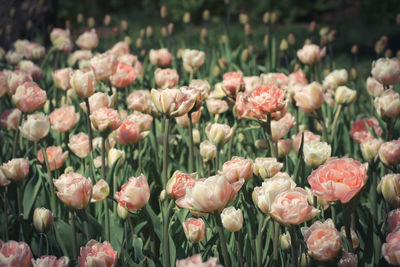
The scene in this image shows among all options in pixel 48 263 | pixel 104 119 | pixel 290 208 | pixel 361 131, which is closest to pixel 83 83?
pixel 104 119

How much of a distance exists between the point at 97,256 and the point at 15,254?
0.16 meters

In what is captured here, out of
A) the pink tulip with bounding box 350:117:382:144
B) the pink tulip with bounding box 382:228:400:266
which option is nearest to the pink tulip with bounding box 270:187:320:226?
the pink tulip with bounding box 382:228:400:266

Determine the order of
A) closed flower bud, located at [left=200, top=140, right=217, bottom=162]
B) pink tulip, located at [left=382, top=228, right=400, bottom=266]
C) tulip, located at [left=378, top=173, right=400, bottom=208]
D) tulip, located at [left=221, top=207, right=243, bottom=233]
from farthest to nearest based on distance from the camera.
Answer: closed flower bud, located at [left=200, top=140, right=217, bottom=162] < tulip, located at [left=378, top=173, right=400, bottom=208] < tulip, located at [left=221, top=207, right=243, bottom=233] < pink tulip, located at [left=382, top=228, right=400, bottom=266]

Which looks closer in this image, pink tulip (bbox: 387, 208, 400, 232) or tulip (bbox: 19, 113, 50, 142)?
pink tulip (bbox: 387, 208, 400, 232)

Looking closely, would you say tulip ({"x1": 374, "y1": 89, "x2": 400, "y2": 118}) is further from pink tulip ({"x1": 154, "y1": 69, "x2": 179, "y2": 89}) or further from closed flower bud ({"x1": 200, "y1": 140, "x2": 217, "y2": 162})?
pink tulip ({"x1": 154, "y1": 69, "x2": 179, "y2": 89})

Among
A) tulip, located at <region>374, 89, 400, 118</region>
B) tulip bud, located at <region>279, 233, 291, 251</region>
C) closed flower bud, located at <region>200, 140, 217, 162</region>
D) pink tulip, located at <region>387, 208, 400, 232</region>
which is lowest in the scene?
tulip bud, located at <region>279, 233, 291, 251</region>

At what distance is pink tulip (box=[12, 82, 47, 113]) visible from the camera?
1567mm

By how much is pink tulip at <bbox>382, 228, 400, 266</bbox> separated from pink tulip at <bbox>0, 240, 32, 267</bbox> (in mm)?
704

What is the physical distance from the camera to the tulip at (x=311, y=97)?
5.13ft

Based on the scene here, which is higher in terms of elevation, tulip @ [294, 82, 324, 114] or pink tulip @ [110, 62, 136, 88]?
pink tulip @ [110, 62, 136, 88]

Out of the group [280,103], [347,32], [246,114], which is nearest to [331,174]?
[280,103]

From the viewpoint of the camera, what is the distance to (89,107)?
1619 mm

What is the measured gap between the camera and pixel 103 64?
5.84 feet

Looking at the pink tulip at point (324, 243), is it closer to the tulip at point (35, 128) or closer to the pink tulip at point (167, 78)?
the tulip at point (35, 128)
